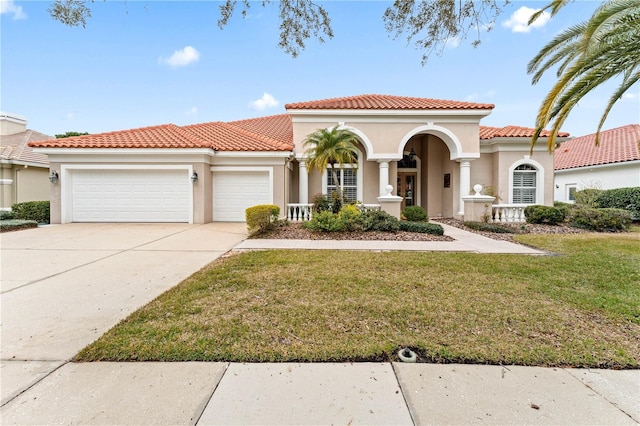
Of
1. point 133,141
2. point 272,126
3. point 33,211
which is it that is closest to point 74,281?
point 133,141

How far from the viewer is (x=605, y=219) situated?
11500mm

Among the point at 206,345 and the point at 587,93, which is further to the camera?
the point at 587,93

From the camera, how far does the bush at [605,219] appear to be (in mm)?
11459

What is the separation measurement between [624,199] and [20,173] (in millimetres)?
33235

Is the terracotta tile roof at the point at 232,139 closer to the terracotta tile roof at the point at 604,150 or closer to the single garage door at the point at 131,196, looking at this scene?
the single garage door at the point at 131,196

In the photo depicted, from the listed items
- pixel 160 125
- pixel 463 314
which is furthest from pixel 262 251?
pixel 160 125

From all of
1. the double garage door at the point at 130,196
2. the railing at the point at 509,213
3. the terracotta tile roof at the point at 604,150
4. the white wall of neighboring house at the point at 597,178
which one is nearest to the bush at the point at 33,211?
the double garage door at the point at 130,196

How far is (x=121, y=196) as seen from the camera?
43.5 ft

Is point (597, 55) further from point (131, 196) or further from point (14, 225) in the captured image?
point (14, 225)

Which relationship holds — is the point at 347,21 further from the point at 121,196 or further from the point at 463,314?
the point at 121,196

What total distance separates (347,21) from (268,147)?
792 cm

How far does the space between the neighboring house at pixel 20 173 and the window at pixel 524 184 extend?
26.4 m

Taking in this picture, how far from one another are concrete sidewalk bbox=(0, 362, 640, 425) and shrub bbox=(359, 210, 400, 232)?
7702 millimetres

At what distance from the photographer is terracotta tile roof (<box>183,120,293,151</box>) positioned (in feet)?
43.8
